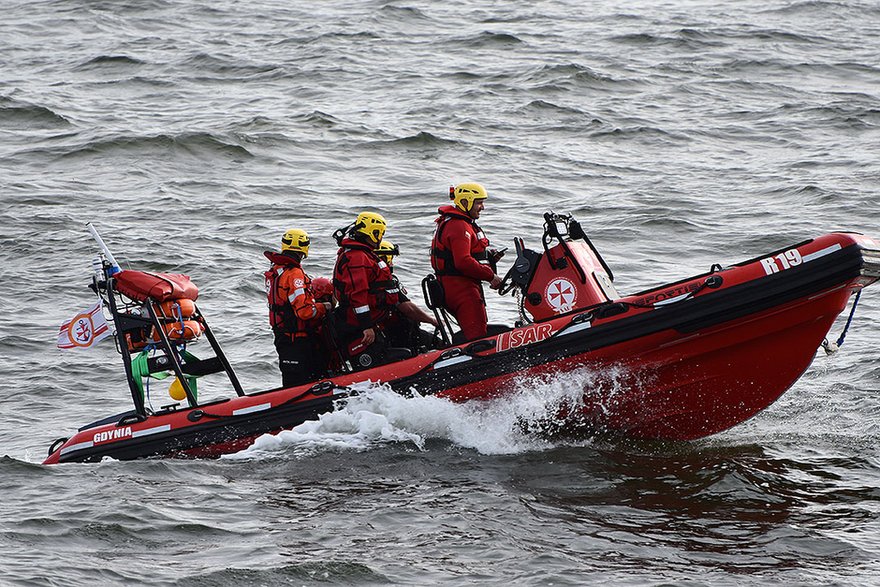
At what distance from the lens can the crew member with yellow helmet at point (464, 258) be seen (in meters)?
8.09

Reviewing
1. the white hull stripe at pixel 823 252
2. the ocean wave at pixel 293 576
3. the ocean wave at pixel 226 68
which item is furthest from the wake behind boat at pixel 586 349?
the ocean wave at pixel 226 68

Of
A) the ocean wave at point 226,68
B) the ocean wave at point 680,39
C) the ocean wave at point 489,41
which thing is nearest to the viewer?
the ocean wave at point 226,68

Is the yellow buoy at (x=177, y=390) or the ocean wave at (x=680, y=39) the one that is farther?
the ocean wave at (x=680, y=39)

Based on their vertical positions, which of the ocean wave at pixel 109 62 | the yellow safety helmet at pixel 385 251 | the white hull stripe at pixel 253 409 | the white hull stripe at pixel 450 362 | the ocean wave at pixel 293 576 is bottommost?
the ocean wave at pixel 293 576

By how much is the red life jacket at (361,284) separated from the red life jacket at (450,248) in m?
0.35

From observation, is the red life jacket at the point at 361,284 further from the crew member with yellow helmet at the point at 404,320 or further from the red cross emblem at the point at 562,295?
the red cross emblem at the point at 562,295

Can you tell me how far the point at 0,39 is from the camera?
22.3 meters

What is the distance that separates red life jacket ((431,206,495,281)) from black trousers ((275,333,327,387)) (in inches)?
40.3

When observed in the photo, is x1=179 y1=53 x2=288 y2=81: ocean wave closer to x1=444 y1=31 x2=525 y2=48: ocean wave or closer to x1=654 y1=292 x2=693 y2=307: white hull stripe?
x1=444 y1=31 x2=525 y2=48: ocean wave

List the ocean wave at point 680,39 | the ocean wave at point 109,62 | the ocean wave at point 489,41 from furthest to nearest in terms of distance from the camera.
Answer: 1. the ocean wave at point 489,41
2. the ocean wave at point 680,39
3. the ocean wave at point 109,62

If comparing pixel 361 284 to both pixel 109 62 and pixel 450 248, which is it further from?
pixel 109 62

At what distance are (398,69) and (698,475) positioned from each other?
1391 centimetres

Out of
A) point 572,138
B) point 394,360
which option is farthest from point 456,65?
point 394,360

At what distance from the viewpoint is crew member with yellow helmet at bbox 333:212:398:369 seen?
8.05 meters
